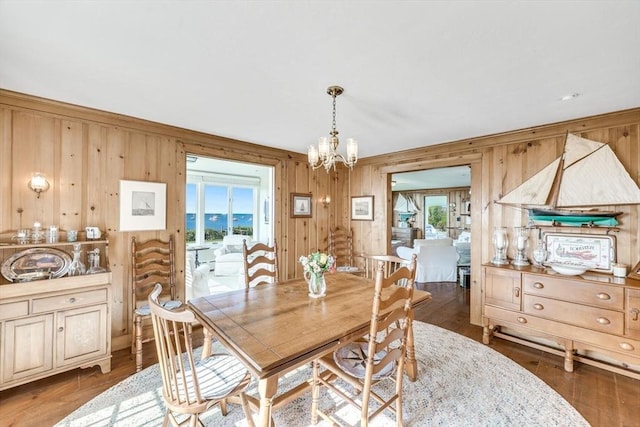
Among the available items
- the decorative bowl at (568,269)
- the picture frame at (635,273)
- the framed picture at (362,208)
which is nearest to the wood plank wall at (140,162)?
the picture frame at (635,273)

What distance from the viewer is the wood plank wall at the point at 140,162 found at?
248cm

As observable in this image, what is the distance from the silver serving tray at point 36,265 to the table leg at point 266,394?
2361mm

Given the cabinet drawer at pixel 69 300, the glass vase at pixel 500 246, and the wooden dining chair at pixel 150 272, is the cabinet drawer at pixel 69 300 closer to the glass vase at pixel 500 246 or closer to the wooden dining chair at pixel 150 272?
the wooden dining chair at pixel 150 272

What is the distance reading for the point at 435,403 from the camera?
2.14 meters

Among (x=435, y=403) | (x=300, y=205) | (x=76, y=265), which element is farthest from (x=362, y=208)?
(x=76, y=265)

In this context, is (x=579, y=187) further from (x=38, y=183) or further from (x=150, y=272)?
(x=38, y=183)

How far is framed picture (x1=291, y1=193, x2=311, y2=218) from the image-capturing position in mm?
4625

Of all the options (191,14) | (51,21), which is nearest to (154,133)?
(51,21)

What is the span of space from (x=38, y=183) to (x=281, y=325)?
2.64 meters

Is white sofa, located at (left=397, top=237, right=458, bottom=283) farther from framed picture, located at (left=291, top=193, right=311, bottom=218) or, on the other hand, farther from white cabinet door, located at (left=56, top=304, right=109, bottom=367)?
white cabinet door, located at (left=56, top=304, right=109, bottom=367)

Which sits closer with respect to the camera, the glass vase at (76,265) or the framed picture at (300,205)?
the glass vase at (76,265)

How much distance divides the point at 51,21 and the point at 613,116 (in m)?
4.52

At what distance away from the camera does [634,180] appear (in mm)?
2658

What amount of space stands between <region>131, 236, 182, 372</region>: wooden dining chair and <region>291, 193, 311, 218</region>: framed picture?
194 centimetres
